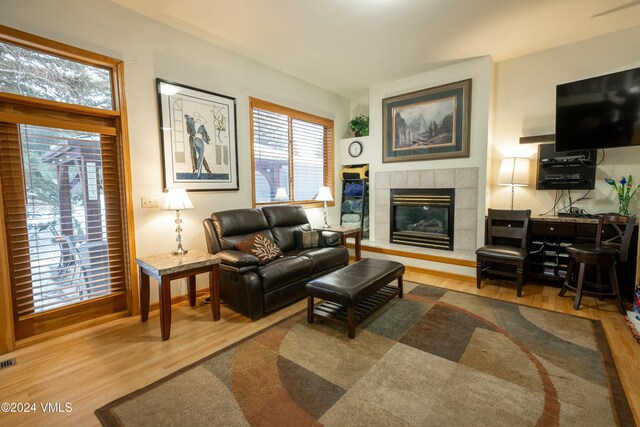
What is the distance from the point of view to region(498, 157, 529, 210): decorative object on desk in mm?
3678

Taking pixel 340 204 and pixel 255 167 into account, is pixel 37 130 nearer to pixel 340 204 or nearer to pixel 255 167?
pixel 255 167

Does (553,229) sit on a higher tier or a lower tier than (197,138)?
lower

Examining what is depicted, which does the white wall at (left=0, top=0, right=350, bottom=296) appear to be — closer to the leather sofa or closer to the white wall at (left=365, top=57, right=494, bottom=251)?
the leather sofa

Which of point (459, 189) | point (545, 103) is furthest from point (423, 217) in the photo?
point (545, 103)

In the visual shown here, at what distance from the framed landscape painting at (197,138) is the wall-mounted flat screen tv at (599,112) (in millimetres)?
3886

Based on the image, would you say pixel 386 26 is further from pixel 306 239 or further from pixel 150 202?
pixel 150 202

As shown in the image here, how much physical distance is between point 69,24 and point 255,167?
7.38ft

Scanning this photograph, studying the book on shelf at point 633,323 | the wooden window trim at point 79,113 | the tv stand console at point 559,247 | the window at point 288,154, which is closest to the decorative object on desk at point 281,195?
the window at point 288,154

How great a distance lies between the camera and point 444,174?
4.27 metres

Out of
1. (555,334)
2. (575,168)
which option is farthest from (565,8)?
(555,334)

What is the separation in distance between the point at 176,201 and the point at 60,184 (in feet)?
2.99

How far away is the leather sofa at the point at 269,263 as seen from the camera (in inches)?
109

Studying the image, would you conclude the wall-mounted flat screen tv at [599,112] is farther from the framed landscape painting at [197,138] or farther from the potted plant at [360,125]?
the framed landscape painting at [197,138]

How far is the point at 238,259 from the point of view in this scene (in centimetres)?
275
